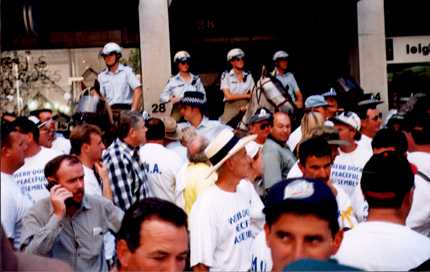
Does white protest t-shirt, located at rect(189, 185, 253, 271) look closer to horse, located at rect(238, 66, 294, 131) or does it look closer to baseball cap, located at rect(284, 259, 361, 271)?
baseball cap, located at rect(284, 259, 361, 271)

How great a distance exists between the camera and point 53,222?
208 inches

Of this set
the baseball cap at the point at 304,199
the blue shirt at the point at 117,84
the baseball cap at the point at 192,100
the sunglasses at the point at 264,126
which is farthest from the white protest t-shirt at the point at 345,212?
the blue shirt at the point at 117,84

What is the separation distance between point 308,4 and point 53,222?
12.3 meters

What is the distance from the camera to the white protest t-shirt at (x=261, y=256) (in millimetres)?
4977

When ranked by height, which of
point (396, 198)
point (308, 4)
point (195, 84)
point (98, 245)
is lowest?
point (98, 245)

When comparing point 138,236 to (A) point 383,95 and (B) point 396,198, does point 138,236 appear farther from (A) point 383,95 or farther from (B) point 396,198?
(A) point 383,95

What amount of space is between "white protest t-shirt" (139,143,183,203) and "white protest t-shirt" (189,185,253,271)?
78.1 inches

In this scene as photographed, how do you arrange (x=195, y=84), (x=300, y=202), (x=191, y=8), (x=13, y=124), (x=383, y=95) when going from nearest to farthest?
(x=300, y=202) < (x=13, y=124) < (x=195, y=84) < (x=383, y=95) < (x=191, y=8)

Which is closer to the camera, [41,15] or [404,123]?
[41,15]

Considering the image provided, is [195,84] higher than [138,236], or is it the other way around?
[195,84]

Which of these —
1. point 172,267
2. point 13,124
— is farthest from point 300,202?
point 13,124

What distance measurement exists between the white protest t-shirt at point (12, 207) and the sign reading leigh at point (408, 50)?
1066cm

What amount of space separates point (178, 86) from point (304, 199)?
9053mm

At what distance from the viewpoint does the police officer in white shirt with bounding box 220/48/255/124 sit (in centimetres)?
1282
